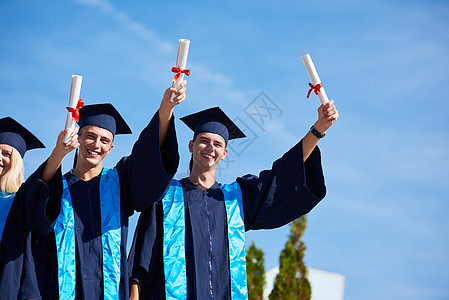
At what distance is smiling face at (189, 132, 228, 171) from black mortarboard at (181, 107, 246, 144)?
61mm

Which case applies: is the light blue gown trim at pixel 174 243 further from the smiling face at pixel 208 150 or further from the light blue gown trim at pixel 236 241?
the light blue gown trim at pixel 236 241

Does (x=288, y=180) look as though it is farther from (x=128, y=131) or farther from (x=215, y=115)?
(x=128, y=131)

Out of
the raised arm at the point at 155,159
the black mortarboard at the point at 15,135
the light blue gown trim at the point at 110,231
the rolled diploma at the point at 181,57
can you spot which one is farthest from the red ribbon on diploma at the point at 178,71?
the black mortarboard at the point at 15,135

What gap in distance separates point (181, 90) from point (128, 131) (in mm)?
965

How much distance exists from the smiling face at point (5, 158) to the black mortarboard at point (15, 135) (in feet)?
0.14

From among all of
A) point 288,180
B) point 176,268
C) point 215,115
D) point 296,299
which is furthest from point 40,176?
point 296,299

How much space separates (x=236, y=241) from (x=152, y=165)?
3.04ft

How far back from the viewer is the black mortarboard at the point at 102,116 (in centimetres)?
509

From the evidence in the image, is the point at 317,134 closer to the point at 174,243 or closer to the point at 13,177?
the point at 174,243

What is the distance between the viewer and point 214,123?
5.42 m

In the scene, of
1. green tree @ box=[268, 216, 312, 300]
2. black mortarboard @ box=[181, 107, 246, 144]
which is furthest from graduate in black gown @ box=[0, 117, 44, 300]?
green tree @ box=[268, 216, 312, 300]

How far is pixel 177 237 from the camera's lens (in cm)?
503

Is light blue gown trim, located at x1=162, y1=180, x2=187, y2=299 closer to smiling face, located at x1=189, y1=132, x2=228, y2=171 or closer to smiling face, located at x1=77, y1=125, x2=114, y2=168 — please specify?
smiling face, located at x1=189, y1=132, x2=228, y2=171

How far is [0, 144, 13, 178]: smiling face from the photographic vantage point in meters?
5.06
